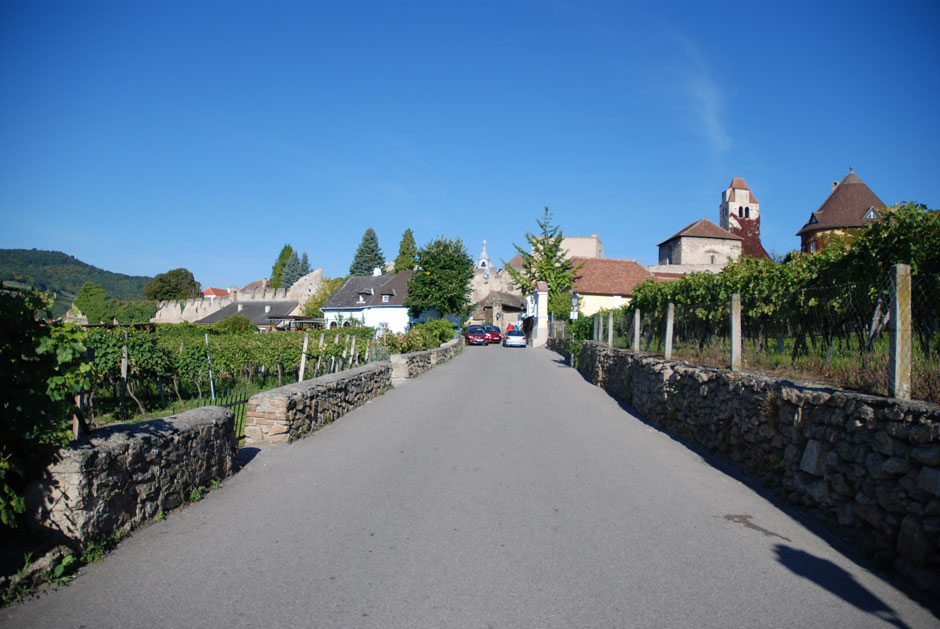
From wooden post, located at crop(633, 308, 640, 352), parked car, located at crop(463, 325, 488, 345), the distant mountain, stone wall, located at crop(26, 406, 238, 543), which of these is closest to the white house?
parked car, located at crop(463, 325, 488, 345)

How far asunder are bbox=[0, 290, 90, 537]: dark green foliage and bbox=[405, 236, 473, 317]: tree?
139 feet

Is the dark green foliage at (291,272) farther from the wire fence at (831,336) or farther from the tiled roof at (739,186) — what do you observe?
the wire fence at (831,336)

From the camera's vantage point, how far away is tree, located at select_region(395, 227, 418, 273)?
88.1 meters

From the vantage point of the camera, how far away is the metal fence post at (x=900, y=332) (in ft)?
15.1

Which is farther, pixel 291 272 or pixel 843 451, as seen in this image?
pixel 291 272

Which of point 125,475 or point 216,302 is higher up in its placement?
point 216,302

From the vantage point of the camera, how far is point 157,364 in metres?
12.0

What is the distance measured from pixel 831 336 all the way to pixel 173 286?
109390 mm

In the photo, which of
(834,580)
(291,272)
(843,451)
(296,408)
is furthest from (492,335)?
(291,272)

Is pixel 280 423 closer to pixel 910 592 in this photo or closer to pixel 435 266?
pixel 910 592

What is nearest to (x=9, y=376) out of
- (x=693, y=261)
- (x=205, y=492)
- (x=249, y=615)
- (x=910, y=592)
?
(x=249, y=615)

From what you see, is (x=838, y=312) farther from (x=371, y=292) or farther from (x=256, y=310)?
(x=256, y=310)

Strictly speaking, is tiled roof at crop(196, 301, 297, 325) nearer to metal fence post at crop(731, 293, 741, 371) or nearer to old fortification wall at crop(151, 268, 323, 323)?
old fortification wall at crop(151, 268, 323, 323)

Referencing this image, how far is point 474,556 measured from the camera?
4.31 metres
